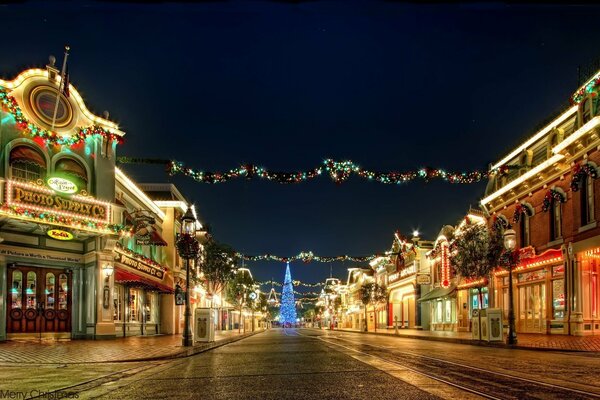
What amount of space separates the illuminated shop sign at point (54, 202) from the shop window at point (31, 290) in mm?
3904

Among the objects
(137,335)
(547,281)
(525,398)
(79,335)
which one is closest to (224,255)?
(137,335)

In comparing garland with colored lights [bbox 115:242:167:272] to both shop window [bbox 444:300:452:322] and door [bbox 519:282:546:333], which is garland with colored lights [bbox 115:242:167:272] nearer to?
door [bbox 519:282:546:333]

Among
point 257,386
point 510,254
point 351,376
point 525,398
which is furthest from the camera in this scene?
point 510,254

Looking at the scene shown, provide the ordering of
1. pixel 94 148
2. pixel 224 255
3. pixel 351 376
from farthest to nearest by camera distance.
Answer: pixel 224 255 → pixel 94 148 → pixel 351 376

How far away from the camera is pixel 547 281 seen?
112ft

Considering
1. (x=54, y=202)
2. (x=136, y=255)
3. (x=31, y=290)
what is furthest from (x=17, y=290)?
(x=136, y=255)

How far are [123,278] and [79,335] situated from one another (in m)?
3.89

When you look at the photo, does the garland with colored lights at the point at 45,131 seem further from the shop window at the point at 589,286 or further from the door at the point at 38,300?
the shop window at the point at 589,286

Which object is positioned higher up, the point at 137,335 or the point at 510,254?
the point at 510,254

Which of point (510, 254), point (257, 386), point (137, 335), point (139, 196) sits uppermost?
point (139, 196)

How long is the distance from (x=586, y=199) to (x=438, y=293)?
87.9ft

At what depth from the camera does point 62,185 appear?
2678 centimetres

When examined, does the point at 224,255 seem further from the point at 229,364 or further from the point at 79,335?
the point at 229,364

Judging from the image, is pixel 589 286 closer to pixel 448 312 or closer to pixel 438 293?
pixel 448 312
